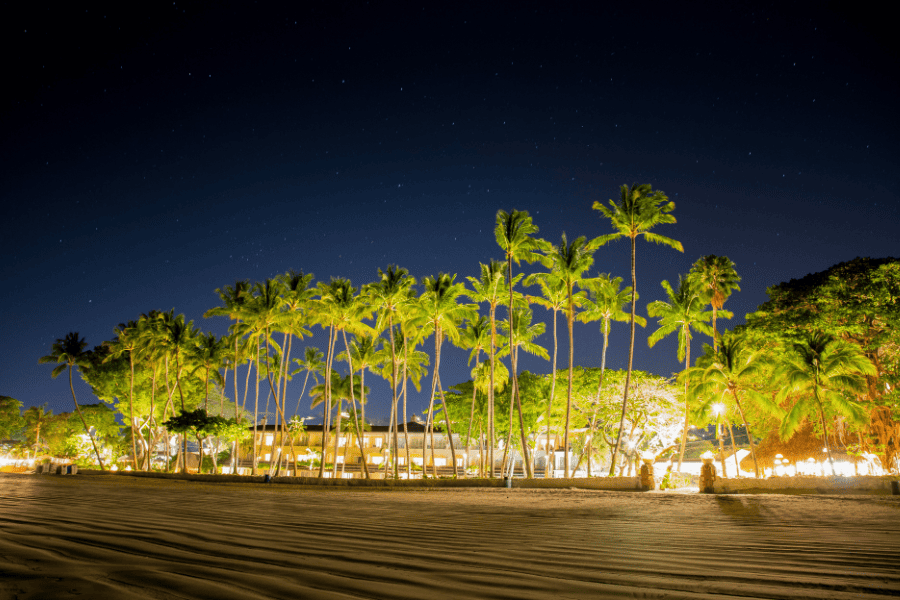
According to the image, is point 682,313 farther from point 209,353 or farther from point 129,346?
point 129,346

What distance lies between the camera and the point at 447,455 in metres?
58.4

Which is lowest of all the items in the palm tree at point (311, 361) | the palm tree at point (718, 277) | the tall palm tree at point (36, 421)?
the tall palm tree at point (36, 421)

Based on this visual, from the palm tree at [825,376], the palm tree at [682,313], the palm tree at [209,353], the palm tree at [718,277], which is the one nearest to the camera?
the palm tree at [825,376]

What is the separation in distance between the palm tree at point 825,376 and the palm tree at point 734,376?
1.45 m

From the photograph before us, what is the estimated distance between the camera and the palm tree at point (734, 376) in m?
26.4

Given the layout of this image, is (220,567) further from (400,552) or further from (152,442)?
(152,442)

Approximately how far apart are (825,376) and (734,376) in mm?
3992

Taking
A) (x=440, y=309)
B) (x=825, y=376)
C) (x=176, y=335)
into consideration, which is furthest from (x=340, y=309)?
(x=825, y=376)

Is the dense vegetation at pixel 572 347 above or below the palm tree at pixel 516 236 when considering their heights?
below

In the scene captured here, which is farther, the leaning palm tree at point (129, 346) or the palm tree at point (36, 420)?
the palm tree at point (36, 420)

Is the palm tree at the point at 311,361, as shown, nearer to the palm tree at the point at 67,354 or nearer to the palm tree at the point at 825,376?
the palm tree at the point at 67,354

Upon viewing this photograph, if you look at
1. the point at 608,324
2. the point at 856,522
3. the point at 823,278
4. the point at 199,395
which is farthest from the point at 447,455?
the point at 856,522

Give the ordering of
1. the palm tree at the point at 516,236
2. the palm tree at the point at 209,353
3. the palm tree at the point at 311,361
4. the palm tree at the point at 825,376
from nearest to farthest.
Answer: the palm tree at the point at 825,376, the palm tree at the point at 516,236, the palm tree at the point at 209,353, the palm tree at the point at 311,361

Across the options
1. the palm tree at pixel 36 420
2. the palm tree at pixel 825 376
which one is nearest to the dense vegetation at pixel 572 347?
the palm tree at pixel 825 376
